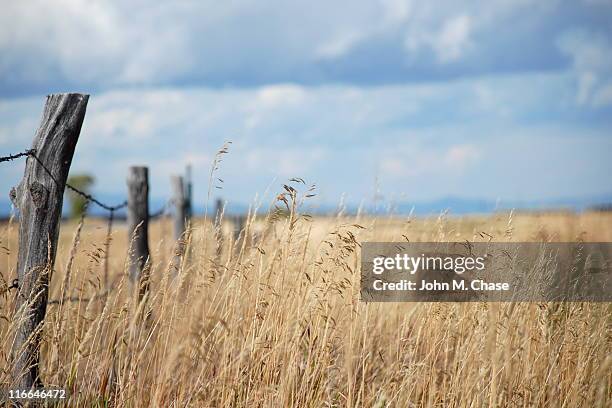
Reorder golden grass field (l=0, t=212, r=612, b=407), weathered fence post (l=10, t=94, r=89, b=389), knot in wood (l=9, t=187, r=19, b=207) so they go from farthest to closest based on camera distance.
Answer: knot in wood (l=9, t=187, r=19, b=207) < weathered fence post (l=10, t=94, r=89, b=389) < golden grass field (l=0, t=212, r=612, b=407)

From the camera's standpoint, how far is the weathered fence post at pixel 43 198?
4039 millimetres

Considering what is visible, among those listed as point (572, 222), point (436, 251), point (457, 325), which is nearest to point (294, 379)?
point (457, 325)

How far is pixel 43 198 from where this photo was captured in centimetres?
408

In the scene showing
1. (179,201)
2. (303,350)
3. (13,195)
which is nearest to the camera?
(303,350)

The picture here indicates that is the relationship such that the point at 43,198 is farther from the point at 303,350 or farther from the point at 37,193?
the point at 303,350

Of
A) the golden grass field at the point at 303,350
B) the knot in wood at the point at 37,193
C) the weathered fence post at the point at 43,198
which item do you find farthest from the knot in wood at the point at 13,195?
the golden grass field at the point at 303,350

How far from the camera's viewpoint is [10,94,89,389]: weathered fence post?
159 inches

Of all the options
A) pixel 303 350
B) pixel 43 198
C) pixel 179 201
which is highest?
pixel 179 201

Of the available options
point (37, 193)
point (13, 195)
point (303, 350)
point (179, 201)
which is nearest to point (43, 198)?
point (37, 193)

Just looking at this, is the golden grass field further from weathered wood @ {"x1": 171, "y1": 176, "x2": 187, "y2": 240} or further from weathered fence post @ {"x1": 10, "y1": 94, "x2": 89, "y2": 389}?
weathered wood @ {"x1": 171, "y1": 176, "x2": 187, "y2": 240}

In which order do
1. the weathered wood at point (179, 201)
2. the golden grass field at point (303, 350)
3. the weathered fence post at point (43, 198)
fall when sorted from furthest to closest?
1. the weathered wood at point (179, 201)
2. the weathered fence post at point (43, 198)
3. the golden grass field at point (303, 350)

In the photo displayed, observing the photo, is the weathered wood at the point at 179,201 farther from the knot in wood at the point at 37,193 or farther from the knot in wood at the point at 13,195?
the knot in wood at the point at 37,193

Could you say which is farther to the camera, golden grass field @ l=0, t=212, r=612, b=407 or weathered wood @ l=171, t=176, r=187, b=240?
weathered wood @ l=171, t=176, r=187, b=240

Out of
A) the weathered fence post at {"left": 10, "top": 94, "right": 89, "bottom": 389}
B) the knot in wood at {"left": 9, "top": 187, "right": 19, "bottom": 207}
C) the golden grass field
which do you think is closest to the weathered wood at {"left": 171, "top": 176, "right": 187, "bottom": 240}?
the golden grass field
